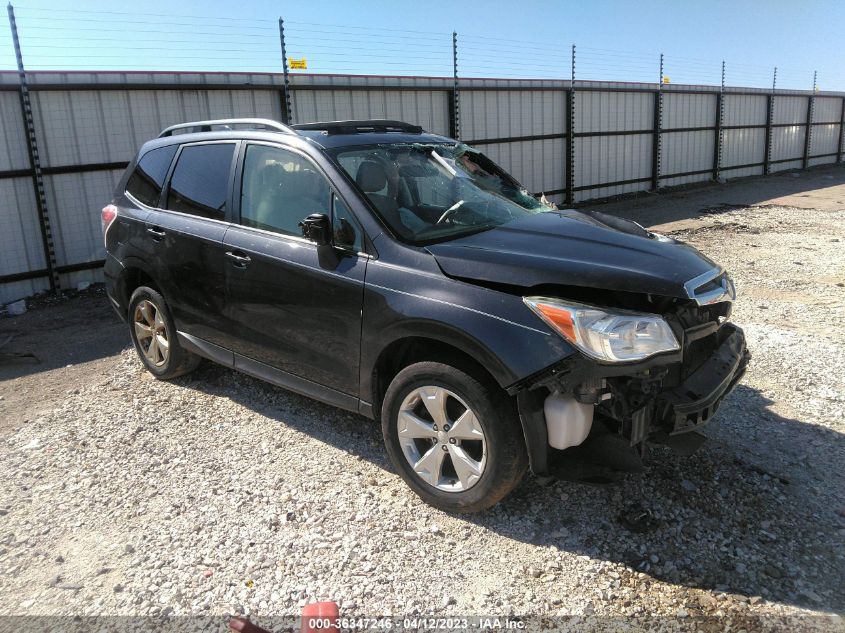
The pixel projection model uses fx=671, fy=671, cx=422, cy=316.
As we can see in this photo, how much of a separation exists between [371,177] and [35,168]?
687cm

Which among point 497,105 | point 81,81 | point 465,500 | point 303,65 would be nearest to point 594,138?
point 497,105

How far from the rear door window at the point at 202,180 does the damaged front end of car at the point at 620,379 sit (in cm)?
246

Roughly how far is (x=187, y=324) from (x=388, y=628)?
2.81 m

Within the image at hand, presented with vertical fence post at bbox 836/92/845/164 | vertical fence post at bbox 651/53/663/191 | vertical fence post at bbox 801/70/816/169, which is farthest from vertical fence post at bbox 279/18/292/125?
vertical fence post at bbox 836/92/845/164

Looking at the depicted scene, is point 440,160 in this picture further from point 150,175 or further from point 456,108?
point 456,108

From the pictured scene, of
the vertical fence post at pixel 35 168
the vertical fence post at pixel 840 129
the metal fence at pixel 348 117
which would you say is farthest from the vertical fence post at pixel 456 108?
the vertical fence post at pixel 840 129

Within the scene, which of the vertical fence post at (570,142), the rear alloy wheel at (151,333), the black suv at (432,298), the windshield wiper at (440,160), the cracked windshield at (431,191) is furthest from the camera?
the vertical fence post at (570,142)

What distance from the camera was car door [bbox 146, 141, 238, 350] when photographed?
4371 millimetres

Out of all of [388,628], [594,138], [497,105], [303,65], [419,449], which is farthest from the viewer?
[594,138]

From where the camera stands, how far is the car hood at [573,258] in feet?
9.92

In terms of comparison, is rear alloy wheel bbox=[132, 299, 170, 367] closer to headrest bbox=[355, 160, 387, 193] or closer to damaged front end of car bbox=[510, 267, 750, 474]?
headrest bbox=[355, 160, 387, 193]

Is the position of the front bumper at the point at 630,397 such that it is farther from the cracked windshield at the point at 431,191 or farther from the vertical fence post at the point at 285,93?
the vertical fence post at the point at 285,93

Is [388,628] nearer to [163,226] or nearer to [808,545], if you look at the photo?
[808,545]

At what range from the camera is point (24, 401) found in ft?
17.2
